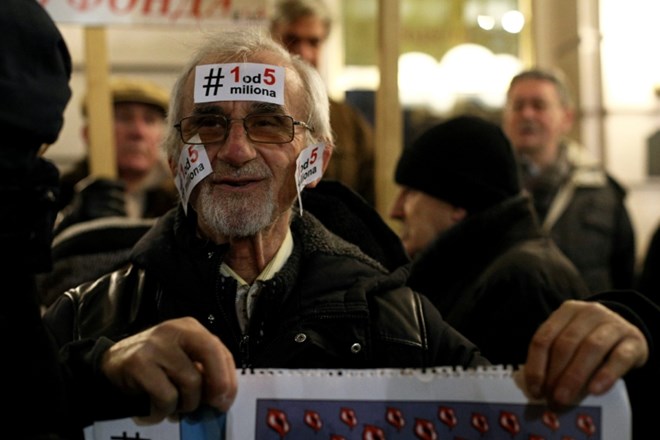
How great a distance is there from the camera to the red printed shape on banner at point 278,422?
6.20ft

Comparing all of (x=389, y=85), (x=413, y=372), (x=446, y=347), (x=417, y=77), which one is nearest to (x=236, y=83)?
(x=446, y=347)

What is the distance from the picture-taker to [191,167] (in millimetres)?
2463

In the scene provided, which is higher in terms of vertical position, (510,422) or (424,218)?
(424,218)

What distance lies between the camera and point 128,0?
3994 millimetres

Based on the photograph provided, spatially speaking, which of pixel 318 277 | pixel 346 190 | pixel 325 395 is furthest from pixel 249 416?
pixel 346 190

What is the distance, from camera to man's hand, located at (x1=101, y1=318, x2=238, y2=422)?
5.71 feet

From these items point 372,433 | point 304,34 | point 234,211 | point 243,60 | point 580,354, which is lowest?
point 372,433

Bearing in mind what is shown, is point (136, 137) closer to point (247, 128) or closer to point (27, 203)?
point (247, 128)

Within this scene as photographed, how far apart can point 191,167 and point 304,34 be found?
206 centimetres

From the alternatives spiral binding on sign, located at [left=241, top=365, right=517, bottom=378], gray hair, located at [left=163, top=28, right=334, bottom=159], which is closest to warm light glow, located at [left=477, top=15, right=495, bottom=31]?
gray hair, located at [left=163, top=28, right=334, bottom=159]

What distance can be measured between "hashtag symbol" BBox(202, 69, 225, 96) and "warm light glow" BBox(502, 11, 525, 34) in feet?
23.2

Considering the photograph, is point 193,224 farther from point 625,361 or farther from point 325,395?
point 625,361

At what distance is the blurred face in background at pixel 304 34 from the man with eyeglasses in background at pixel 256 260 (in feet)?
5.86

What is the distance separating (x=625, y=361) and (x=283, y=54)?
118 centimetres
